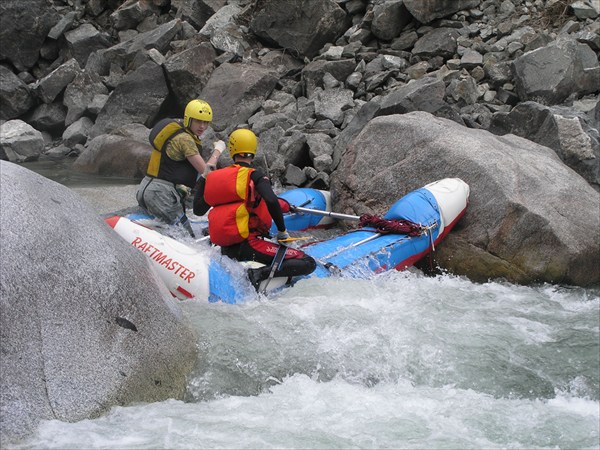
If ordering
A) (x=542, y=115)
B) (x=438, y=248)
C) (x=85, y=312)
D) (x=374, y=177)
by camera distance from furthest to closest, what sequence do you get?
(x=542, y=115), (x=374, y=177), (x=438, y=248), (x=85, y=312)

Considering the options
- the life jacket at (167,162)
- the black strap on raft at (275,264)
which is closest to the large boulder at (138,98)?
the life jacket at (167,162)

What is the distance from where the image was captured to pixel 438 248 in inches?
296

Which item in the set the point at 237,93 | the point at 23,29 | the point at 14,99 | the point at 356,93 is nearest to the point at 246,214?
the point at 356,93

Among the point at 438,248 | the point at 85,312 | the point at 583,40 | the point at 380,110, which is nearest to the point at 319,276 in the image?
the point at 438,248

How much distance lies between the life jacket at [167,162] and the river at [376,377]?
1.79m

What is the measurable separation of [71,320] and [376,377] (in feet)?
6.47

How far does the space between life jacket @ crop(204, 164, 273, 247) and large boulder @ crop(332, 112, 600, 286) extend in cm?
240

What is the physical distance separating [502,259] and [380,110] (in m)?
3.44

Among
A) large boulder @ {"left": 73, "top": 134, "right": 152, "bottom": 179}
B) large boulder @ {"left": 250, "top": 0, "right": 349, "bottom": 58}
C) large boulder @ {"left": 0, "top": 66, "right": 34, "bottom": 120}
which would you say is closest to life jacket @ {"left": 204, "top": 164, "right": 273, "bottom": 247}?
large boulder @ {"left": 73, "top": 134, "right": 152, "bottom": 179}

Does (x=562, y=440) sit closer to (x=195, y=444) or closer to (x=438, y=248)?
(x=195, y=444)

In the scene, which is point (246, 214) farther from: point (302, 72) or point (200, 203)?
point (302, 72)

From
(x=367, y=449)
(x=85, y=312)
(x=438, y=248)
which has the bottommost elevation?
(x=438, y=248)

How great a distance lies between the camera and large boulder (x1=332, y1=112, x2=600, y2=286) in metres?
7.10

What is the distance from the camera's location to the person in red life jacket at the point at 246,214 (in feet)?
19.4
